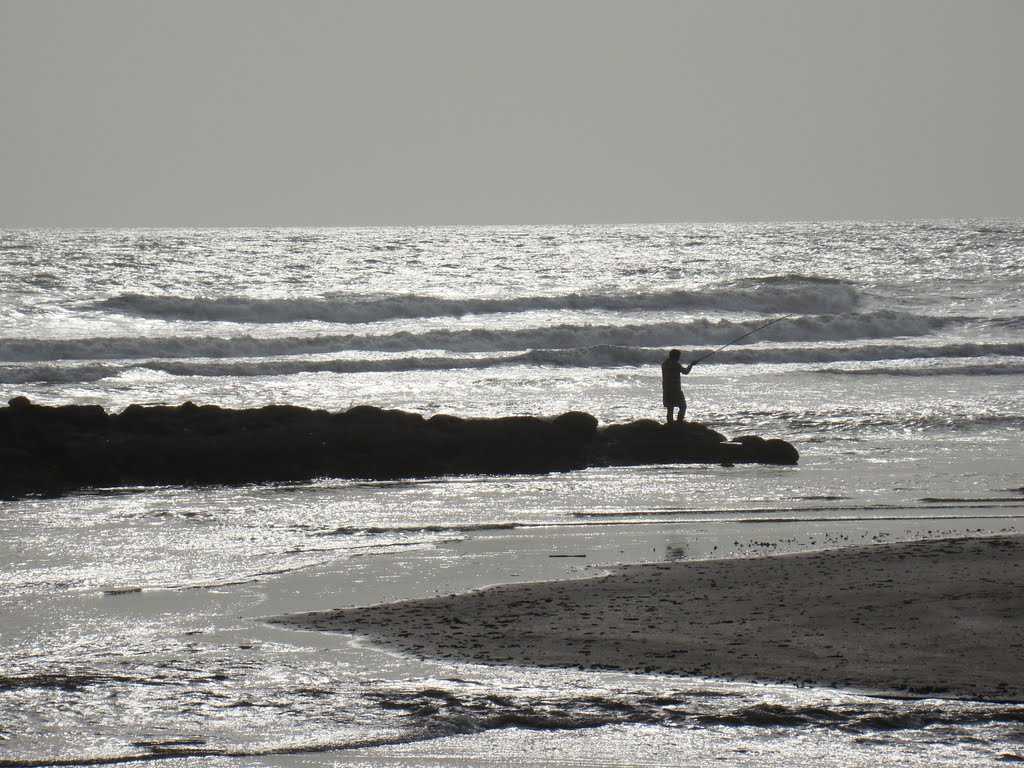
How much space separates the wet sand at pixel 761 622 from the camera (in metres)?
6.09

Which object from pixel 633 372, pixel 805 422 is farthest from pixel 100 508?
pixel 633 372

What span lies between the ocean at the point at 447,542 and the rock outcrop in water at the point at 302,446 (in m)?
0.43

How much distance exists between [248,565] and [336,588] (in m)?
1.00

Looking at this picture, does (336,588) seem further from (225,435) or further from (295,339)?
(295,339)

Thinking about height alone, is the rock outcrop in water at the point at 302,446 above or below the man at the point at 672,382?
below

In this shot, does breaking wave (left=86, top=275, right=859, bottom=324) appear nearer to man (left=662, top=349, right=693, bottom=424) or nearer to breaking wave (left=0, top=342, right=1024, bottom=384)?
breaking wave (left=0, top=342, right=1024, bottom=384)

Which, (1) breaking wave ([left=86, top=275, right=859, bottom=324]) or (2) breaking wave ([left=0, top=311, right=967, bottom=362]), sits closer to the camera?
(2) breaking wave ([left=0, top=311, right=967, bottom=362])

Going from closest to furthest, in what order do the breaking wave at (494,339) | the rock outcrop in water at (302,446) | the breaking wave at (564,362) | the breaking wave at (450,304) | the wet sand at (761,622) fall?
the wet sand at (761,622) < the rock outcrop in water at (302,446) < the breaking wave at (564,362) < the breaking wave at (494,339) < the breaking wave at (450,304)

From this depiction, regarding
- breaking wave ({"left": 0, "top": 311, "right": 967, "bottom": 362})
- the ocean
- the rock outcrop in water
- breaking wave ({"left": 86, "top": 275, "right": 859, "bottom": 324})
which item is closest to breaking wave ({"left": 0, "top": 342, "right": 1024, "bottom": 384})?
the ocean

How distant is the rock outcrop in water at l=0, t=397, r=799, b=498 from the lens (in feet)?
42.9

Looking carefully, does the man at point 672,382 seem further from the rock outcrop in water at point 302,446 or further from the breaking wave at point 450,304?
the breaking wave at point 450,304

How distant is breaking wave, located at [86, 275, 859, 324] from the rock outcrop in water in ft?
85.2

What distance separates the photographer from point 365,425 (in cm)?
1448

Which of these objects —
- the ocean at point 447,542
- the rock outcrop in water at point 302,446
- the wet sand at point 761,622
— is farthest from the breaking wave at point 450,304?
the wet sand at point 761,622
